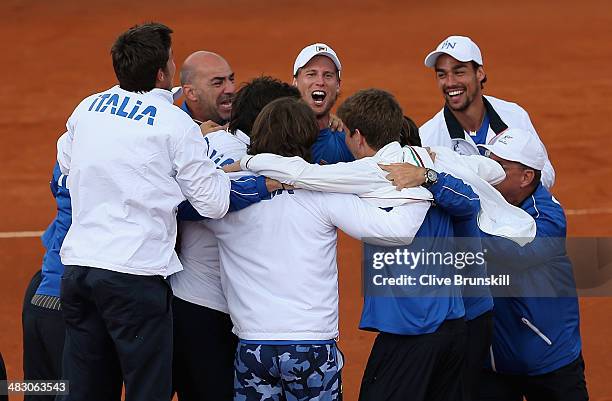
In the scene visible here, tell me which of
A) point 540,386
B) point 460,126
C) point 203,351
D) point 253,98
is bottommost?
point 540,386

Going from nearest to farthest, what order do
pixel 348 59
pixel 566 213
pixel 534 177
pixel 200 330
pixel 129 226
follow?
pixel 129 226
pixel 200 330
pixel 534 177
pixel 566 213
pixel 348 59

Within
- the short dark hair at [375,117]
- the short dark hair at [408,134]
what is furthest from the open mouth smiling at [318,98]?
the short dark hair at [375,117]

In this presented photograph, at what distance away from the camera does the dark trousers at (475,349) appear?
6.23 m

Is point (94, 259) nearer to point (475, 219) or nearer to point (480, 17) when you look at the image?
point (475, 219)

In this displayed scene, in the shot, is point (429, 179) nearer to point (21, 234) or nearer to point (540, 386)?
point (540, 386)

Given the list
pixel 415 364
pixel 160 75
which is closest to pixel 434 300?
pixel 415 364

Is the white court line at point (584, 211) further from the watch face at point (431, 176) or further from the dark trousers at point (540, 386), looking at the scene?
the watch face at point (431, 176)

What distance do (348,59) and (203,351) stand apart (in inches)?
476

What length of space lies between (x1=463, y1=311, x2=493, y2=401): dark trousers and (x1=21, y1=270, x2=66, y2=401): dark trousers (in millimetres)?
2332

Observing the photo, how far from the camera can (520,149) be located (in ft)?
22.0

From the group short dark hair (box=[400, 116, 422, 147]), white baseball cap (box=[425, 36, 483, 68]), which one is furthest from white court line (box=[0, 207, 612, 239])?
short dark hair (box=[400, 116, 422, 147])

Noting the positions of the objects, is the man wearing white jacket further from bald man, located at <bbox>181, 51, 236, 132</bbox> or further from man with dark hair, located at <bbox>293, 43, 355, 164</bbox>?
bald man, located at <bbox>181, 51, 236, 132</bbox>

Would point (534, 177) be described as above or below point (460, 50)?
below

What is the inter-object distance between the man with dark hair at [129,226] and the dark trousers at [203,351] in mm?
488
